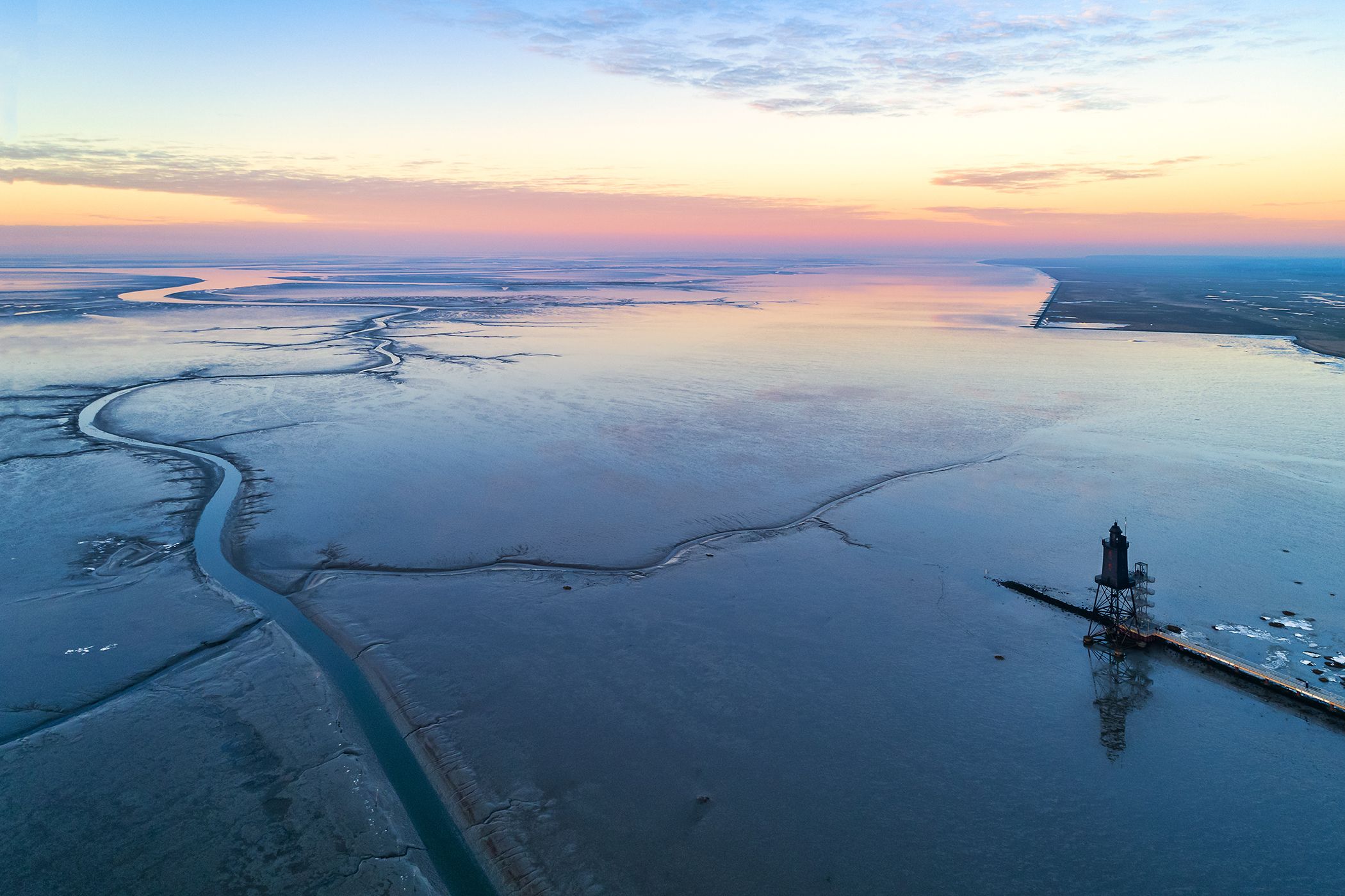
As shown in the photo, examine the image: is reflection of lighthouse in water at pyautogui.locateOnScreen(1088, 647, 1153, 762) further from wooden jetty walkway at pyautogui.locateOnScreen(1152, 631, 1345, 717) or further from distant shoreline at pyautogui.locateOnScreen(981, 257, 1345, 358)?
distant shoreline at pyautogui.locateOnScreen(981, 257, 1345, 358)

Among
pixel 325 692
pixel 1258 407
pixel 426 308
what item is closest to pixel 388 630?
pixel 325 692

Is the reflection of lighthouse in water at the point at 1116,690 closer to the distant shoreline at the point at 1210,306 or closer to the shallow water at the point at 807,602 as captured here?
the shallow water at the point at 807,602

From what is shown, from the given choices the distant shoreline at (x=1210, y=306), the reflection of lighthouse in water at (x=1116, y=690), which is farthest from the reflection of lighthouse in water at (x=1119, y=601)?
the distant shoreline at (x=1210, y=306)

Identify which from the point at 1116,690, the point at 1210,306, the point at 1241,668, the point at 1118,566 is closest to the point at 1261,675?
the point at 1241,668

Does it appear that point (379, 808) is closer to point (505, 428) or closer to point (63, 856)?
point (63, 856)

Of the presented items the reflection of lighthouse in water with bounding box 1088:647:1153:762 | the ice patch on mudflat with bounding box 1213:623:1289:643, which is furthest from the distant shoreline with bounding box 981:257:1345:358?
the reflection of lighthouse in water with bounding box 1088:647:1153:762
